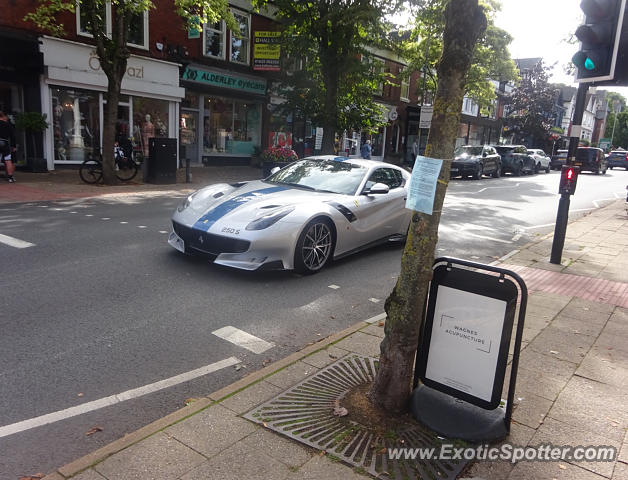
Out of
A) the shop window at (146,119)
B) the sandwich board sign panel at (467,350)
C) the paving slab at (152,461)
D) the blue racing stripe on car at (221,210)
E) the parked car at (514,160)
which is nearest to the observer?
the paving slab at (152,461)

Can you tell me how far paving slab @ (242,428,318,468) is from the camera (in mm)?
2637

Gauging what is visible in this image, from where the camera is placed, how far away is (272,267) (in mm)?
5875

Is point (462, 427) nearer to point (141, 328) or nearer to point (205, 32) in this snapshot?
point (141, 328)

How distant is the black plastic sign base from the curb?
1053mm

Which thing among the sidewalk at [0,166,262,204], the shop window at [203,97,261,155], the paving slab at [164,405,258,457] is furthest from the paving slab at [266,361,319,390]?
the shop window at [203,97,261,155]

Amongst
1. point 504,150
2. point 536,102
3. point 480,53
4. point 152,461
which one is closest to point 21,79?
point 152,461

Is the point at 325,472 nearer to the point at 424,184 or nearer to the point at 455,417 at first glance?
the point at 455,417

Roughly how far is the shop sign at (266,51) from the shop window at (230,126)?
115 inches

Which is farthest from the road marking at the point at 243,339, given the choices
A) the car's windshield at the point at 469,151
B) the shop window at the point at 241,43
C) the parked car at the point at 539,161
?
the parked car at the point at 539,161

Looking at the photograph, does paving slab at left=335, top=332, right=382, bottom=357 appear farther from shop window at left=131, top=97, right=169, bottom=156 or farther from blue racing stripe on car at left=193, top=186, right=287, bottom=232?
shop window at left=131, top=97, right=169, bottom=156

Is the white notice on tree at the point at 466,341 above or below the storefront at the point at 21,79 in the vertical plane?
below

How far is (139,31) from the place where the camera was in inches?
736

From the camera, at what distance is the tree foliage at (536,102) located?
48.9 m

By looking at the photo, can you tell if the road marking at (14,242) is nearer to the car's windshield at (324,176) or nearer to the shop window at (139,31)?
the car's windshield at (324,176)
